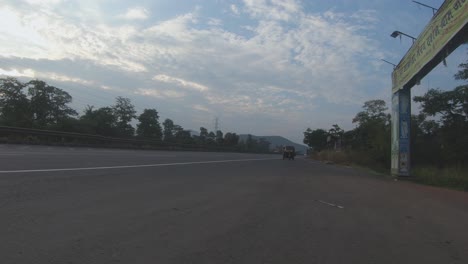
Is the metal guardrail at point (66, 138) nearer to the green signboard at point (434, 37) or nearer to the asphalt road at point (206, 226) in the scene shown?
the asphalt road at point (206, 226)

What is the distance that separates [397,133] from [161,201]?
14729mm

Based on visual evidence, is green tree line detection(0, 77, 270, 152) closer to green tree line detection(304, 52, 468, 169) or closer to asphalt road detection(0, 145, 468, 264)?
green tree line detection(304, 52, 468, 169)

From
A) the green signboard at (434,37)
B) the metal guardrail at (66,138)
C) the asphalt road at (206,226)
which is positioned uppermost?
the green signboard at (434,37)

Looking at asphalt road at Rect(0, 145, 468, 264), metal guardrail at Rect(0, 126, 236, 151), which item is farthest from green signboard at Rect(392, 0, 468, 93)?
metal guardrail at Rect(0, 126, 236, 151)

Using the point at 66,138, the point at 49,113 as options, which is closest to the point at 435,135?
the point at 66,138

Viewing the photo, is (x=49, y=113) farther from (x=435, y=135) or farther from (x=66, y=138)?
(x=435, y=135)

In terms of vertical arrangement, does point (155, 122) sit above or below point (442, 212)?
above

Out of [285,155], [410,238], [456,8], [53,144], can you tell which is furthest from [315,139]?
[410,238]

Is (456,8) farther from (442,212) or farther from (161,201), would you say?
(161,201)

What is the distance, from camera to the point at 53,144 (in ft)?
102

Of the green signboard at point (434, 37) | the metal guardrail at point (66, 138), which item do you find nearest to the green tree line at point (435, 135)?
the green signboard at point (434, 37)

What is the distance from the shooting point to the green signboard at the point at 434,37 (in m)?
12.0

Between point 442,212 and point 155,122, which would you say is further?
point 155,122

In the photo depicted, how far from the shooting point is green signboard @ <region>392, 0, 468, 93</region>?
11991mm
